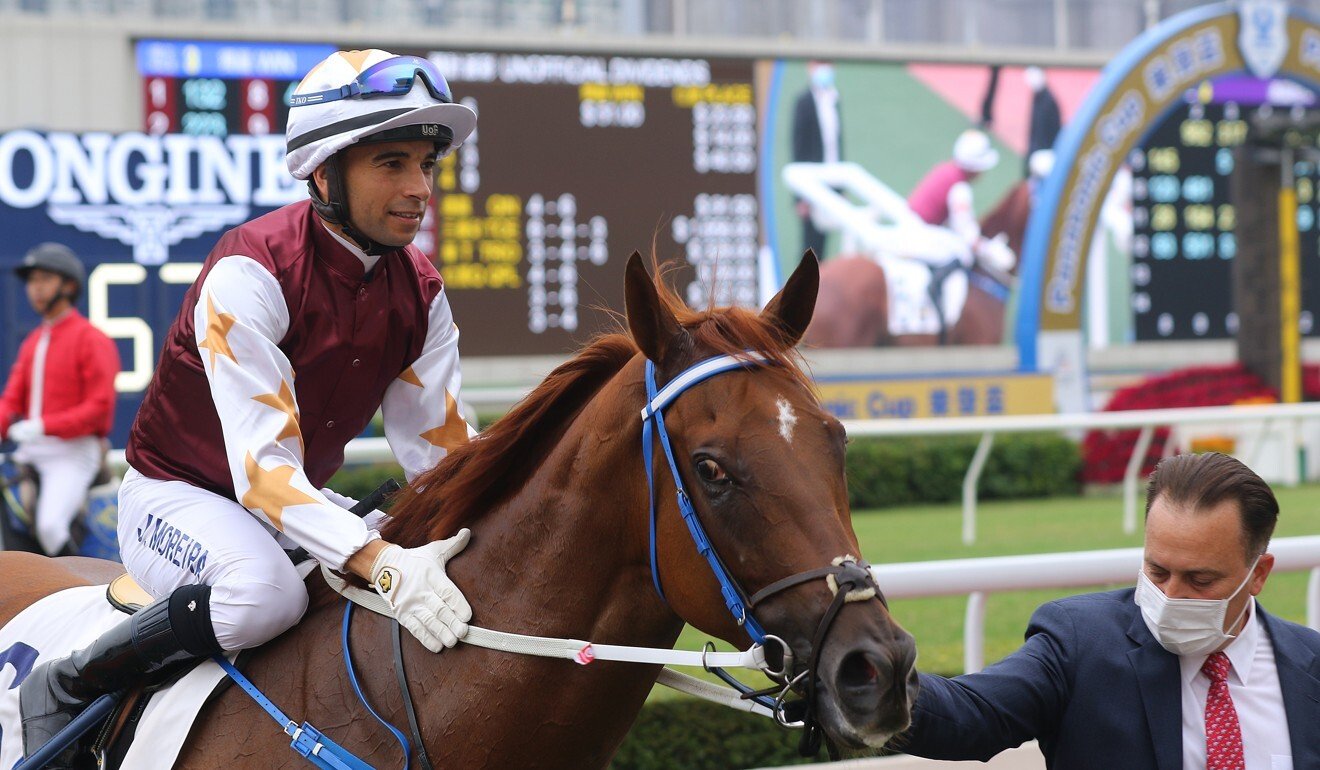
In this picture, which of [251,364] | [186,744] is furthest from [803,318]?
[186,744]

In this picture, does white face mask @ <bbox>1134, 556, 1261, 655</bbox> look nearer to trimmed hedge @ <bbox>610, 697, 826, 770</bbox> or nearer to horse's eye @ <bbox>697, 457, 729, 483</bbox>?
horse's eye @ <bbox>697, 457, 729, 483</bbox>

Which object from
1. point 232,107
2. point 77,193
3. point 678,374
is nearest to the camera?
point 678,374

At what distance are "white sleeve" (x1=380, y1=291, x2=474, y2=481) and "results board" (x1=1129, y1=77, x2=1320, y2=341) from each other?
33.0ft

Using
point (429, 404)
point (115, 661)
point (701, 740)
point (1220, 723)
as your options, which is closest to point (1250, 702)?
point (1220, 723)

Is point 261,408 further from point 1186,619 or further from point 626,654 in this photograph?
point 1186,619

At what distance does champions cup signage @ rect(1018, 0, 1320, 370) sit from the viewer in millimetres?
9164

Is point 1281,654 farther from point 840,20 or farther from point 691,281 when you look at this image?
point 840,20

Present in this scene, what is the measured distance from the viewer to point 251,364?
178cm

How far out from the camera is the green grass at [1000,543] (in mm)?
4605

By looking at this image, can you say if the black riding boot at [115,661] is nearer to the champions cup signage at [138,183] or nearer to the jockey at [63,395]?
the jockey at [63,395]

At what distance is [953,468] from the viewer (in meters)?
9.60

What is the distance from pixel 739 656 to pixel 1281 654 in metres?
0.71

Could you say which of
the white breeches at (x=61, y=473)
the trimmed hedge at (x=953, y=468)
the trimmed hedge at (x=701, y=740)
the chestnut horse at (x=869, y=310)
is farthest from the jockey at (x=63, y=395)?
the chestnut horse at (x=869, y=310)

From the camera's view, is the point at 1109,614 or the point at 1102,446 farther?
the point at 1102,446
